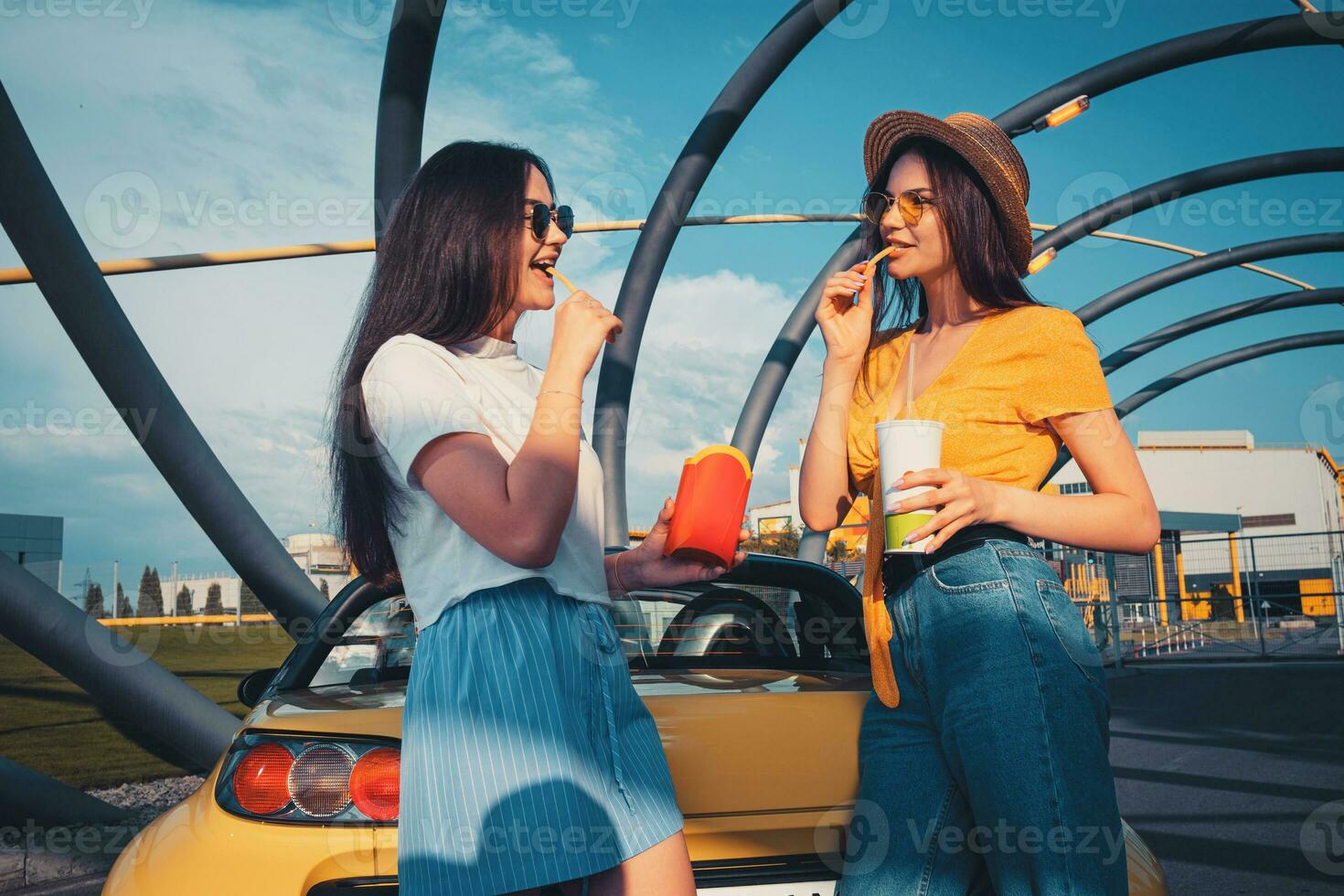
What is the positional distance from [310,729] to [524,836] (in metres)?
0.84

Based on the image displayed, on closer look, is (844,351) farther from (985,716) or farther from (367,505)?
(367,505)

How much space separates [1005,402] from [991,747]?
596 millimetres

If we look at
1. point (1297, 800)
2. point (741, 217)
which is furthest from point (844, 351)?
point (741, 217)

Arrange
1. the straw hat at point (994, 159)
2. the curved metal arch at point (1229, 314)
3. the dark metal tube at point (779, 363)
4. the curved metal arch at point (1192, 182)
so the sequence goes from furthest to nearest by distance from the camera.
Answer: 1. the curved metal arch at point (1229, 314)
2. the curved metal arch at point (1192, 182)
3. the dark metal tube at point (779, 363)
4. the straw hat at point (994, 159)

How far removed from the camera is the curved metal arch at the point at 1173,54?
1126 cm

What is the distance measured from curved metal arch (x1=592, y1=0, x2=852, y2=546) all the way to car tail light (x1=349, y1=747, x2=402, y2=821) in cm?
776

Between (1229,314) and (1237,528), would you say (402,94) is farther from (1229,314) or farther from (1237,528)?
(1237,528)

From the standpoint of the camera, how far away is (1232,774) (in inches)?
283

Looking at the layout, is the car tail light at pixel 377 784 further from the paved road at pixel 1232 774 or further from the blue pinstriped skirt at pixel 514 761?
the paved road at pixel 1232 774

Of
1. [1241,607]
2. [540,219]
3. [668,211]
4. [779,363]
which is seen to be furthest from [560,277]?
[1241,607]

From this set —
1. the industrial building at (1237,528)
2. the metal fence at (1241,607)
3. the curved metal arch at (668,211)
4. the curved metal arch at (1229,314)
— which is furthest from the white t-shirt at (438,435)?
the curved metal arch at (1229,314)

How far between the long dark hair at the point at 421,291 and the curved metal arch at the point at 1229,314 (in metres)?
20.7

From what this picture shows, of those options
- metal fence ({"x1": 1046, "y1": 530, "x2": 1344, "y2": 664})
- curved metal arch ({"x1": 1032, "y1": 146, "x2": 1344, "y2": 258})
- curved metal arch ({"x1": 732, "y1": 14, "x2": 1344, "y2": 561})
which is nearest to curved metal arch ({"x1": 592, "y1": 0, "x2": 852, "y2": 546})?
curved metal arch ({"x1": 732, "y1": 14, "x2": 1344, "y2": 561})

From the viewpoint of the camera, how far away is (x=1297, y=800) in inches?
243
